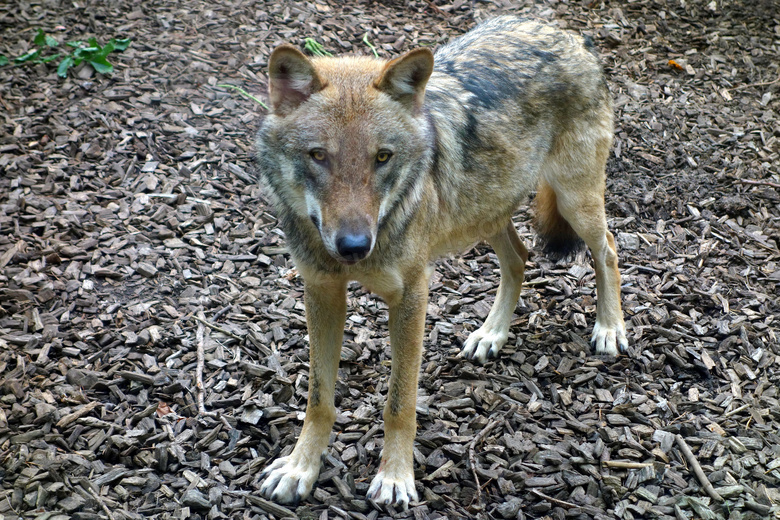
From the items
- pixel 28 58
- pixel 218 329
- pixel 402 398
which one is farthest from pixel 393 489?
pixel 28 58

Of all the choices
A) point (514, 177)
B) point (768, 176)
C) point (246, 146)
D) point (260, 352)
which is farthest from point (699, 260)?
point (246, 146)

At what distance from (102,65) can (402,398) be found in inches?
205

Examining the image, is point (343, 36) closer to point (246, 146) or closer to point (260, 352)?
point (246, 146)

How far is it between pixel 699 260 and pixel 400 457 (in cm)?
330

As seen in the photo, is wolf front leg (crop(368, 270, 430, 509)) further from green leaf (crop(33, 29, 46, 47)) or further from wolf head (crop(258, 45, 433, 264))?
green leaf (crop(33, 29, 46, 47))

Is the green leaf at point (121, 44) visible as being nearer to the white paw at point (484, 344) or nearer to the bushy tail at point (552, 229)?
the bushy tail at point (552, 229)

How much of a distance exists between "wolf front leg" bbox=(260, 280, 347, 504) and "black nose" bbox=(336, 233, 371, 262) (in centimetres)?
74

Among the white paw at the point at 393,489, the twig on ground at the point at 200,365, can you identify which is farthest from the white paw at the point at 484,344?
the twig on ground at the point at 200,365

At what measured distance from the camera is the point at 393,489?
3672 millimetres

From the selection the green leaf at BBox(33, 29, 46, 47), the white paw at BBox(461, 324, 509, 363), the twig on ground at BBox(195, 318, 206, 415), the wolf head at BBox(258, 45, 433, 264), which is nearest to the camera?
the wolf head at BBox(258, 45, 433, 264)

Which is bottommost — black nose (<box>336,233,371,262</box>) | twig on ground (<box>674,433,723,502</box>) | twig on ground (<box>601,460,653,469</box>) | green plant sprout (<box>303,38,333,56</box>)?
twig on ground (<box>601,460,653,469</box>)

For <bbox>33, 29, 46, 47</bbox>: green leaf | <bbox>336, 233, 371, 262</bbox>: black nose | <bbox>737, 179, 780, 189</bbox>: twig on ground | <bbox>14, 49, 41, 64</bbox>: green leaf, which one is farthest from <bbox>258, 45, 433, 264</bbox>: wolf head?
<bbox>33, 29, 46, 47</bbox>: green leaf

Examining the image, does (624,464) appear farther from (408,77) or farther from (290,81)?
(290,81)

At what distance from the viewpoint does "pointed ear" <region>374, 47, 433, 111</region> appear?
3195 millimetres
